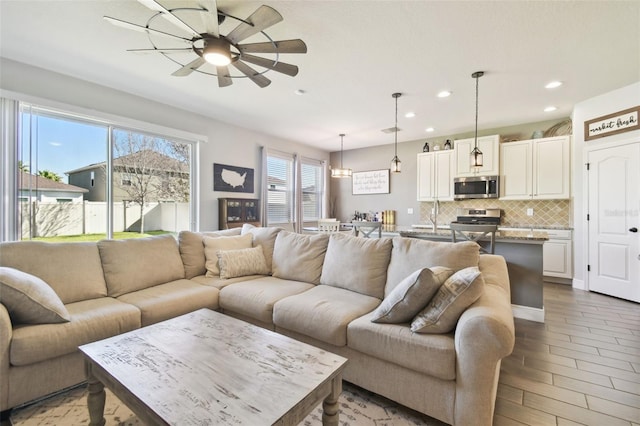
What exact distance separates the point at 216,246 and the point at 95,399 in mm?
1791

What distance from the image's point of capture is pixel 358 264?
8.02 ft

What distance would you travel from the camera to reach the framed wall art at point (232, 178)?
470 cm

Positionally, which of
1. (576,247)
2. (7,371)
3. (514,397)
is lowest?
(514,397)

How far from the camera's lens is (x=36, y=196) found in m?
2.98

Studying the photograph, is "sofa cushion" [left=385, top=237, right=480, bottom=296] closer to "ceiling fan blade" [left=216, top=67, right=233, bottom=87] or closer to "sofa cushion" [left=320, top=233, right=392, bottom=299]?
"sofa cushion" [left=320, top=233, right=392, bottom=299]

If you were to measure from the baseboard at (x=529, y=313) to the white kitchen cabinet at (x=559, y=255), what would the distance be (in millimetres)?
1733

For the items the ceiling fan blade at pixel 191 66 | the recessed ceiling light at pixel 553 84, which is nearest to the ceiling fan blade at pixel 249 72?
the ceiling fan blade at pixel 191 66

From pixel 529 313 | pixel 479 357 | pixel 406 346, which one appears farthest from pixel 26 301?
pixel 529 313

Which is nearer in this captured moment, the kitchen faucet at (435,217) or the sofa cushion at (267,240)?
the sofa cushion at (267,240)

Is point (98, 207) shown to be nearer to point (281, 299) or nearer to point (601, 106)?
point (281, 299)

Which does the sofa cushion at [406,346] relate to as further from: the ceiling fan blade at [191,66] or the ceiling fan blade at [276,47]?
the ceiling fan blade at [191,66]

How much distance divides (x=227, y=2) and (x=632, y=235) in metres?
5.24

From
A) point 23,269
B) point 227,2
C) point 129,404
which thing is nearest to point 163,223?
point 23,269

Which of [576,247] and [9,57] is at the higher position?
[9,57]
